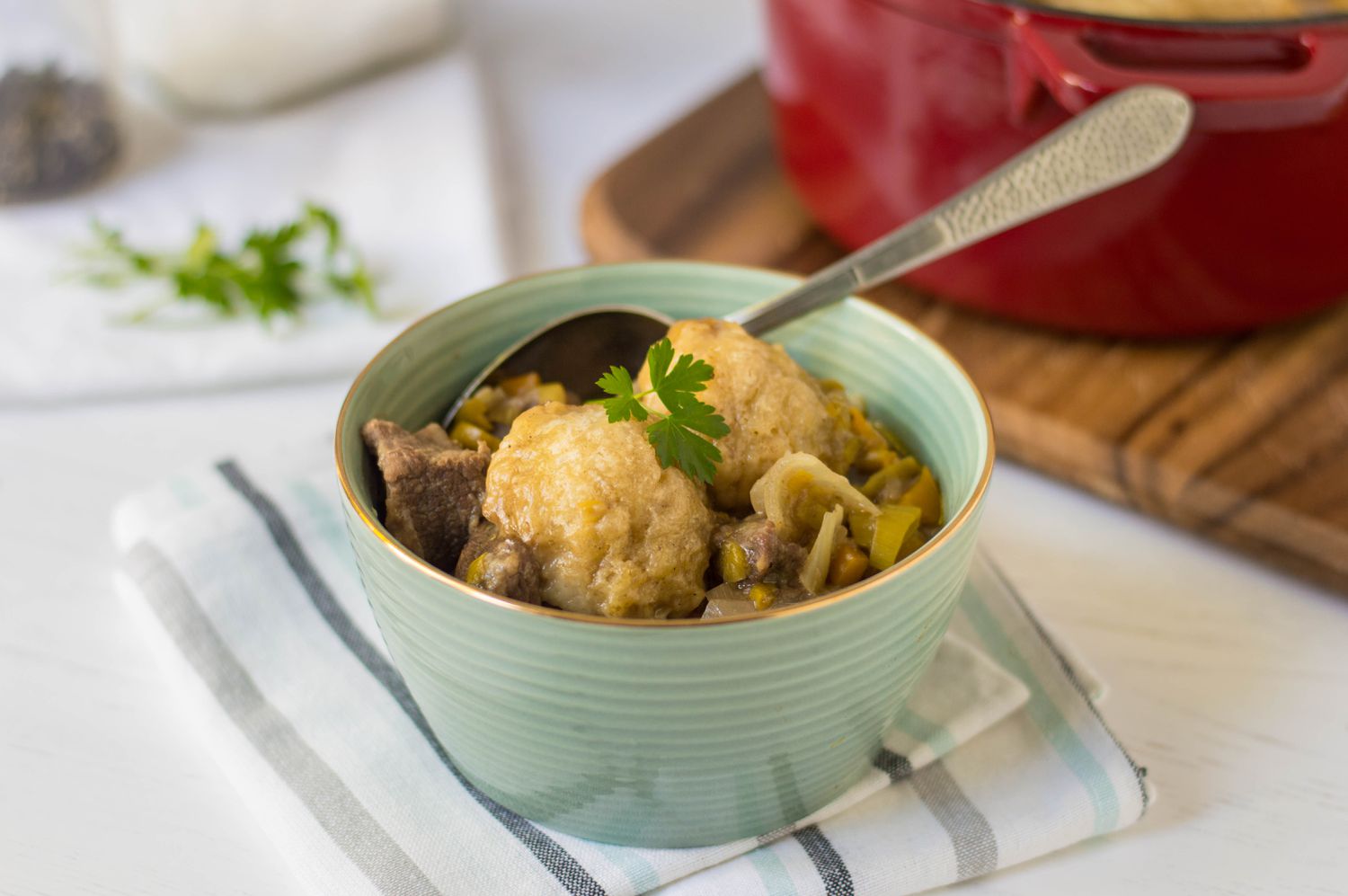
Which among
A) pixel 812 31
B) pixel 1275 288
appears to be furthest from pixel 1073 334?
pixel 812 31

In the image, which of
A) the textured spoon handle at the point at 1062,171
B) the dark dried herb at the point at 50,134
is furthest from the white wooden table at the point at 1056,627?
the dark dried herb at the point at 50,134

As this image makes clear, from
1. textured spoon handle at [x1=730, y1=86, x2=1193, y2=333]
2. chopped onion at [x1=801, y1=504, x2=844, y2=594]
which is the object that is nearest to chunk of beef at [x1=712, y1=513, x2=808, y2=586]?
chopped onion at [x1=801, y1=504, x2=844, y2=594]

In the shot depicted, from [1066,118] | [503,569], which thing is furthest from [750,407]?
[1066,118]

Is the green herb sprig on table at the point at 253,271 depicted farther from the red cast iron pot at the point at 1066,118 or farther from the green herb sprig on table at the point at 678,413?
the green herb sprig on table at the point at 678,413

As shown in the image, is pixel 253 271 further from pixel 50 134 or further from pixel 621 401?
pixel 621 401

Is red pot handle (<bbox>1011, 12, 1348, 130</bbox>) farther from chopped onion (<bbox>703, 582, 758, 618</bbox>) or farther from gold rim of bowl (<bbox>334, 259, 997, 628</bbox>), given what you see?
chopped onion (<bbox>703, 582, 758, 618</bbox>)
